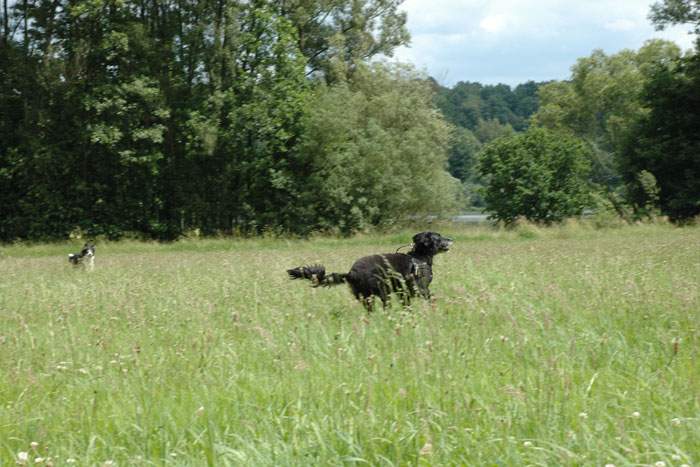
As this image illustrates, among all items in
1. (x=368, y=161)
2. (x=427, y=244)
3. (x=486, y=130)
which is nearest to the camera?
(x=427, y=244)

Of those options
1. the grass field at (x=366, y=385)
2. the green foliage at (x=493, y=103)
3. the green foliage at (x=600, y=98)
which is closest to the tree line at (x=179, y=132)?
the grass field at (x=366, y=385)

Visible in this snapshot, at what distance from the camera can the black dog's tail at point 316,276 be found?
8.11 m

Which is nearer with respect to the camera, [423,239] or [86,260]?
[423,239]

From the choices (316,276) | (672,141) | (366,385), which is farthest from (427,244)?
(672,141)

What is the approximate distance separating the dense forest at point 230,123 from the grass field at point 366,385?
2455 centimetres

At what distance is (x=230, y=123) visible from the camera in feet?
105

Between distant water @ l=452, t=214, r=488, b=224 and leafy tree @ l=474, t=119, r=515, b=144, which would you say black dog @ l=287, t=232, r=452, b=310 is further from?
leafy tree @ l=474, t=119, r=515, b=144

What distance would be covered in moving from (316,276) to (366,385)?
4066 mm

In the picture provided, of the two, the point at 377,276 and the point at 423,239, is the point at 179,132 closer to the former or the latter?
the point at 423,239

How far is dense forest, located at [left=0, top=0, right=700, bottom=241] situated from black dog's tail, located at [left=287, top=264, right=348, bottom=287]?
2322 cm

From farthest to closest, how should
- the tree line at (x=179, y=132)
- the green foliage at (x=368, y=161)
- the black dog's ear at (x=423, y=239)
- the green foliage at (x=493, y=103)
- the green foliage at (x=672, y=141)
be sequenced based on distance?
the green foliage at (x=493, y=103) → the green foliage at (x=672, y=141) → the green foliage at (x=368, y=161) → the tree line at (x=179, y=132) → the black dog's ear at (x=423, y=239)

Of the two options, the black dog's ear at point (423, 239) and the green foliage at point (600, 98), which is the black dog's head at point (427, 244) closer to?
the black dog's ear at point (423, 239)

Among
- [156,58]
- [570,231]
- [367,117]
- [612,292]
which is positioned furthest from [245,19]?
[612,292]

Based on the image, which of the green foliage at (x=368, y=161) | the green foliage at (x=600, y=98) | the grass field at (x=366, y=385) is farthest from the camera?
the green foliage at (x=600, y=98)
